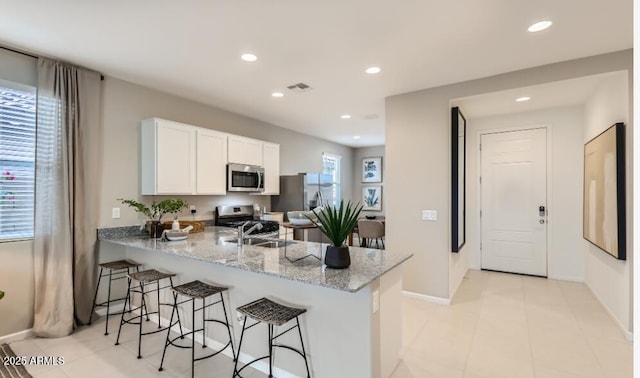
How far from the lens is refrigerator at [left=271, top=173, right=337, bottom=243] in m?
5.27

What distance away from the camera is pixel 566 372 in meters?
2.26

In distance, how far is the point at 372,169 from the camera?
8.09m

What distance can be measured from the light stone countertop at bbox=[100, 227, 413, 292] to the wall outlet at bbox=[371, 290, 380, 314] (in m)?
0.13

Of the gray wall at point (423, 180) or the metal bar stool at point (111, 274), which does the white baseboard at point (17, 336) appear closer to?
the metal bar stool at point (111, 274)

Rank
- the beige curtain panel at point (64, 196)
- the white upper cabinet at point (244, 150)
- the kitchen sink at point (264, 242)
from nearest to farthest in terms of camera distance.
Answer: the beige curtain panel at point (64, 196), the kitchen sink at point (264, 242), the white upper cabinet at point (244, 150)

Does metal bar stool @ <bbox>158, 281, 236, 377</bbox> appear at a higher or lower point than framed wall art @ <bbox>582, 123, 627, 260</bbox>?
lower

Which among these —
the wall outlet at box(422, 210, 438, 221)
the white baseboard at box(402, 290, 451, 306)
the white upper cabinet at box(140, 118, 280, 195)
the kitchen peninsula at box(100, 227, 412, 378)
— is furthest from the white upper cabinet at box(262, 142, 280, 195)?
the white baseboard at box(402, 290, 451, 306)

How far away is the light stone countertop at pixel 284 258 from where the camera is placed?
1823 mm

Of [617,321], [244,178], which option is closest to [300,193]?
[244,178]

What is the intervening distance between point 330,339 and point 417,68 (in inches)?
104

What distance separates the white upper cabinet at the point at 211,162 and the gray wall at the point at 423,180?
2.25m

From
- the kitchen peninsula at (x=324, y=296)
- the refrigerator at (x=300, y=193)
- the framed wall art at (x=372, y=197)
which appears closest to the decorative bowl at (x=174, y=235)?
the kitchen peninsula at (x=324, y=296)

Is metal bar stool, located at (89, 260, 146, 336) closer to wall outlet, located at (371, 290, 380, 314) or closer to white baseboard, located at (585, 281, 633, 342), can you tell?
wall outlet, located at (371, 290, 380, 314)

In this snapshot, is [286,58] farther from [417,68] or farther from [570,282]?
[570,282]
